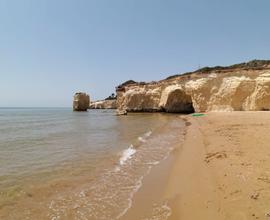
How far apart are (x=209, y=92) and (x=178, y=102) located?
8.84 metres

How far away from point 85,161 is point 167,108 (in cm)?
3957

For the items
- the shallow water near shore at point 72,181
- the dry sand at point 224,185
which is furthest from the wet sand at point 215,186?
the shallow water near shore at point 72,181

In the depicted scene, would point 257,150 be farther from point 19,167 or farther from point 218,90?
point 218,90

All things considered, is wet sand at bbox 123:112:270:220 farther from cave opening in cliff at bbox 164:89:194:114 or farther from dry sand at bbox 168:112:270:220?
cave opening in cliff at bbox 164:89:194:114

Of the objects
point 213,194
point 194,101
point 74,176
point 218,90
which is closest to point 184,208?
point 213,194

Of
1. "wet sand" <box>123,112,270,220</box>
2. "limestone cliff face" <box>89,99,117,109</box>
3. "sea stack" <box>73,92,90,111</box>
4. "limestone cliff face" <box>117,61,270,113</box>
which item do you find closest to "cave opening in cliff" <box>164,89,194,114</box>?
"limestone cliff face" <box>117,61,270,113</box>

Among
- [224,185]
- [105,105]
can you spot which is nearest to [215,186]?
[224,185]

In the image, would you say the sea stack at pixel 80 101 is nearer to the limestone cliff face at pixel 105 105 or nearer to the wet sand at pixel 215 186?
the limestone cliff face at pixel 105 105

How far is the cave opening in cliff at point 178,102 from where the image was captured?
4554cm

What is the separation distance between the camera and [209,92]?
39.0 meters

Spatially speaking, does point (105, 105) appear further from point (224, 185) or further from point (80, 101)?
point (224, 185)

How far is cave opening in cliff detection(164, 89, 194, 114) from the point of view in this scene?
1793 inches

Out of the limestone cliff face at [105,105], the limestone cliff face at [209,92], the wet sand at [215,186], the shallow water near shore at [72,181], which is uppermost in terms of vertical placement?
the limestone cliff face at [209,92]

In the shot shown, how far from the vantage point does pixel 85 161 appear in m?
9.23
